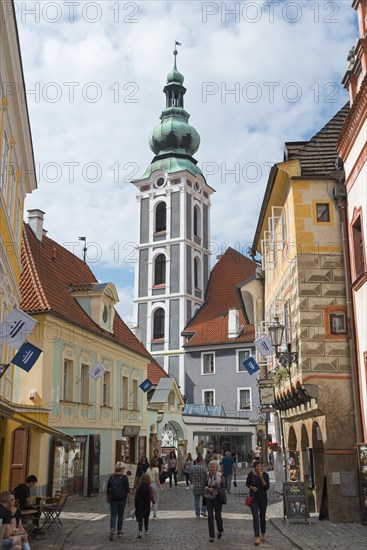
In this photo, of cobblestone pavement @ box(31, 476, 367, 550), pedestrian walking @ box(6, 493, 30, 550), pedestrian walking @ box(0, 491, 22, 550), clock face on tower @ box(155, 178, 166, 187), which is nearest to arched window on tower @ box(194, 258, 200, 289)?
clock face on tower @ box(155, 178, 166, 187)

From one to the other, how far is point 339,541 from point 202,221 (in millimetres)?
53405

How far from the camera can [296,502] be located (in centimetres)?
1542

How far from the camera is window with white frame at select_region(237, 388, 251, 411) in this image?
53.7 m

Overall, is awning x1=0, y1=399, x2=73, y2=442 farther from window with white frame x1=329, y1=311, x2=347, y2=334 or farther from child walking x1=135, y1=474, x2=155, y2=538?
window with white frame x1=329, y1=311, x2=347, y2=334

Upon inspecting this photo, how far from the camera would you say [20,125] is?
1730cm

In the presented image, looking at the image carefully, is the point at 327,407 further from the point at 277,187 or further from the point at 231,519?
the point at 277,187

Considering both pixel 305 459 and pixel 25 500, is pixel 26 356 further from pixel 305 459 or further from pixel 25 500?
pixel 305 459

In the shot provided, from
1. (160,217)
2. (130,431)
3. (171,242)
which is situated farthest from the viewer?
(160,217)

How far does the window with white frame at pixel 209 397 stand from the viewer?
55.2 meters

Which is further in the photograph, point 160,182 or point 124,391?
point 160,182

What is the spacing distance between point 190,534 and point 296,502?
104 inches

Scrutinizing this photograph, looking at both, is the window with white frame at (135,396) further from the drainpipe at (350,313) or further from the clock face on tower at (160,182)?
the clock face on tower at (160,182)

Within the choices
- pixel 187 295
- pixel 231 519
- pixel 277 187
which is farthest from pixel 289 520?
pixel 187 295

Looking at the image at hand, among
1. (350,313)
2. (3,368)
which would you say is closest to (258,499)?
(350,313)
